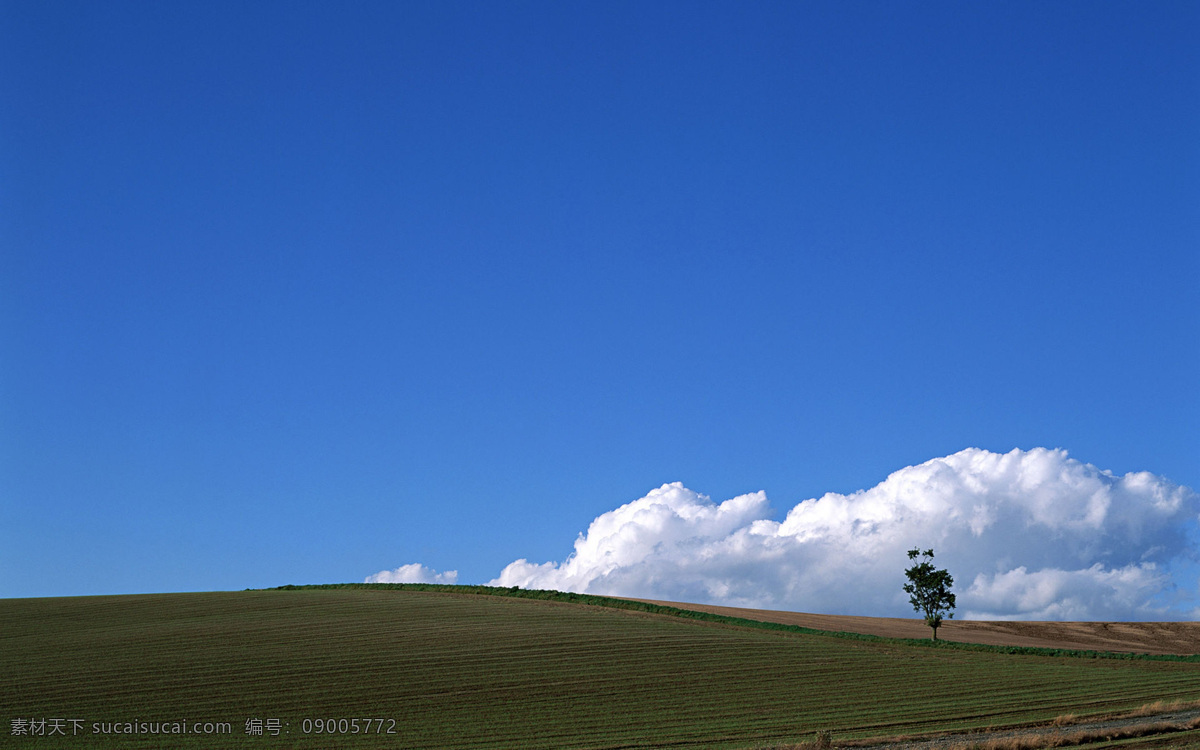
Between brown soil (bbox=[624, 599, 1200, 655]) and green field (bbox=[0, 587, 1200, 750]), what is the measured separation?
31.2ft

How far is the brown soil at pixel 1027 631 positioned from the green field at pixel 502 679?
9507 mm

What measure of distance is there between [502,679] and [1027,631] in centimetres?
4578

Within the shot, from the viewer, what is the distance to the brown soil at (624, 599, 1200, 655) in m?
59.8

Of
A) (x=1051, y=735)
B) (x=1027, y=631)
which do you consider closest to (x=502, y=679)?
(x=1051, y=735)

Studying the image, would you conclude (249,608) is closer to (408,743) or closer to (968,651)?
(408,743)

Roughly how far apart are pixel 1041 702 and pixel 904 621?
136 ft

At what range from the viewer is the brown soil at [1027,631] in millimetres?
59781

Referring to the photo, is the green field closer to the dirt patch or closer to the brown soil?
the dirt patch

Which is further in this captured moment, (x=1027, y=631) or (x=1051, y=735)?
(x=1027, y=631)

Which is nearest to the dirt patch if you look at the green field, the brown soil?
the green field

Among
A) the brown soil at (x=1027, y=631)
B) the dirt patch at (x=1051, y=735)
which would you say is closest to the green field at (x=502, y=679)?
the dirt patch at (x=1051, y=735)

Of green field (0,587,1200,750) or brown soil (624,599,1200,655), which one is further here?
brown soil (624,599,1200,655)

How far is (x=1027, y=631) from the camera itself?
2569 inches

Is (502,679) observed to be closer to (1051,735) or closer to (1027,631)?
(1051,735)
